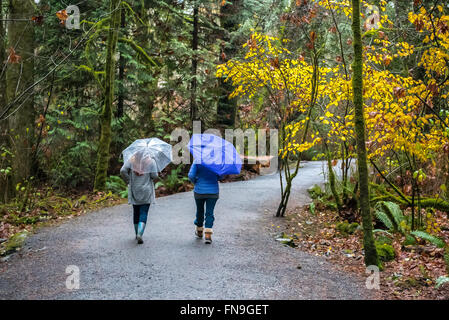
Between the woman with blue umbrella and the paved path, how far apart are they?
920 millimetres

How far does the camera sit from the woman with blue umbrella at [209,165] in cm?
639

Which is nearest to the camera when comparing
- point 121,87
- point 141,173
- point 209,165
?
point 209,165

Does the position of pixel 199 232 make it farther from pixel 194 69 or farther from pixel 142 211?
pixel 194 69

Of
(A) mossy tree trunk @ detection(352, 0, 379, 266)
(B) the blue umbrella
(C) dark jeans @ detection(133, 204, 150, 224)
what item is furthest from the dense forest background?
(C) dark jeans @ detection(133, 204, 150, 224)

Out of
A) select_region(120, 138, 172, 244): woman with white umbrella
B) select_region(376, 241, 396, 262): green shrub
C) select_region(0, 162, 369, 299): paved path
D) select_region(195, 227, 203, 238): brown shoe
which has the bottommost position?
select_region(376, 241, 396, 262): green shrub

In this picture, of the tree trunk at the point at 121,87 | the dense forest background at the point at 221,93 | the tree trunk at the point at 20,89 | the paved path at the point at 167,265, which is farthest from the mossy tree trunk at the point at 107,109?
the paved path at the point at 167,265

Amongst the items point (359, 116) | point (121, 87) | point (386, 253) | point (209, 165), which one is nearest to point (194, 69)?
point (121, 87)

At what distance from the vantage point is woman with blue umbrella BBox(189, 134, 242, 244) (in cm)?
639

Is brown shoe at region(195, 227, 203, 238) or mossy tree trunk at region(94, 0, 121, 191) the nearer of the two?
brown shoe at region(195, 227, 203, 238)

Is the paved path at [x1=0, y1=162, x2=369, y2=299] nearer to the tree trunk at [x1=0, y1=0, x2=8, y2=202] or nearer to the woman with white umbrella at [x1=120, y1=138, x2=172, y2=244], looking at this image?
the woman with white umbrella at [x1=120, y1=138, x2=172, y2=244]

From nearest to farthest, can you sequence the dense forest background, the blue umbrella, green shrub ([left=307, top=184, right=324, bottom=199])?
the blue umbrella < the dense forest background < green shrub ([left=307, top=184, right=324, bottom=199])

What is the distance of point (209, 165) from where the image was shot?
20.8 ft

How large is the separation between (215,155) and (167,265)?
2123 mm

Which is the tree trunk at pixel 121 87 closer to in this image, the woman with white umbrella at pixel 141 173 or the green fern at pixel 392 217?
the woman with white umbrella at pixel 141 173
